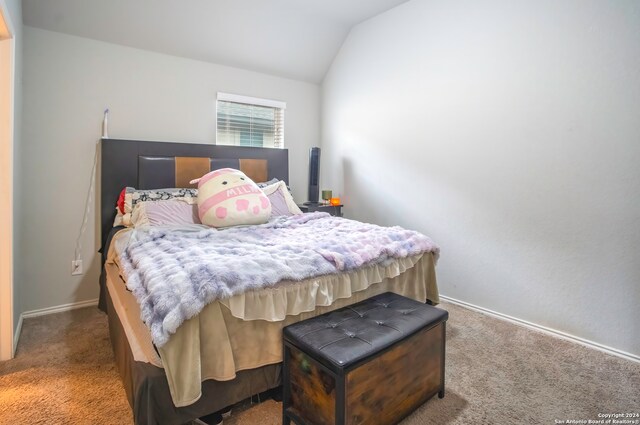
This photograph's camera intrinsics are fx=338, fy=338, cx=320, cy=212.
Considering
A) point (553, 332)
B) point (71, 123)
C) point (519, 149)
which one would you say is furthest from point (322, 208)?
point (71, 123)

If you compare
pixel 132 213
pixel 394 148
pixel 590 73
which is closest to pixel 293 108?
pixel 394 148

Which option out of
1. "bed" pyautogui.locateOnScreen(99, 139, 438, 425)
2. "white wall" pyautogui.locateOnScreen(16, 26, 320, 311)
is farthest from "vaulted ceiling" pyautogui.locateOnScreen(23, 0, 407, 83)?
"bed" pyautogui.locateOnScreen(99, 139, 438, 425)

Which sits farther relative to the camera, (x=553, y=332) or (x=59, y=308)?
(x=59, y=308)

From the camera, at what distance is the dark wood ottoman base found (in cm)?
120

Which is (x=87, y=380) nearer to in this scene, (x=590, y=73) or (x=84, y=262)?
(x=84, y=262)

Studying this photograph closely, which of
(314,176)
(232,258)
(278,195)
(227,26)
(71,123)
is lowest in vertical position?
(232,258)

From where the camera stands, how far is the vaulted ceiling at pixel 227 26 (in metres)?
2.51

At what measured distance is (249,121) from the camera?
357 cm

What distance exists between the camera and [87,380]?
5.68 feet

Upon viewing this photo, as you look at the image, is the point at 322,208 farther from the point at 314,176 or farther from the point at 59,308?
the point at 59,308

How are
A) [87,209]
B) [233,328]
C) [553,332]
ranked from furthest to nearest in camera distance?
[87,209] → [553,332] → [233,328]

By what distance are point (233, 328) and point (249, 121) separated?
2.66m

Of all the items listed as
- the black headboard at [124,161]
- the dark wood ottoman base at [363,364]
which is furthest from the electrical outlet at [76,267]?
the dark wood ottoman base at [363,364]

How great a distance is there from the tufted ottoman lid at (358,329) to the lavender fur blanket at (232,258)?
206 millimetres
